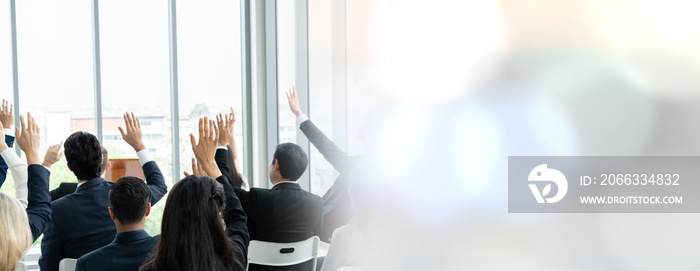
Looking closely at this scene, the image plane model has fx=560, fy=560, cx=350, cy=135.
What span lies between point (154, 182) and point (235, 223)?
82 cm

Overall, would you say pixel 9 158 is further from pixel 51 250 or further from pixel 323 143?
pixel 323 143

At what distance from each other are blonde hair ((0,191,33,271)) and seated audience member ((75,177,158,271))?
0.20 m

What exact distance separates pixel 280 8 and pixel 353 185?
12.4 feet

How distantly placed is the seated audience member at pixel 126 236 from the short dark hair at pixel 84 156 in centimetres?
58

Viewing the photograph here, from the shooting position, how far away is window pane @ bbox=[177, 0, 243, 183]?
4906 mm

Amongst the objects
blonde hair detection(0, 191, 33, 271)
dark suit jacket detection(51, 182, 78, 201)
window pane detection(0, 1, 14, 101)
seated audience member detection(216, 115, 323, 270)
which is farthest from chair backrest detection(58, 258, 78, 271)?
window pane detection(0, 1, 14, 101)

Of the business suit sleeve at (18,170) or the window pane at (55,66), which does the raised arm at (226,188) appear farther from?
the window pane at (55,66)

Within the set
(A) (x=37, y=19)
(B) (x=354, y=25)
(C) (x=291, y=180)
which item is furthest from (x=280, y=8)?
(B) (x=354, y=25)

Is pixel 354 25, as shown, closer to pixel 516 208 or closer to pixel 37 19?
pixel 516 208

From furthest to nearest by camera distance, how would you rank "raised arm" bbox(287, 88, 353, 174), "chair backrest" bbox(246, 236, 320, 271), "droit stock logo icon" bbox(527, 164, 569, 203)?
1. "chair backrest" bbox(246, 236, 320, 271)
2. "raised arm" bbox(287, 88, 353, 174)
3. "droit stock logo icon" bbox(527, 164, 569, 203)

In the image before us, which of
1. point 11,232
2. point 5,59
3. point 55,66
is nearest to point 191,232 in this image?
point 11,232

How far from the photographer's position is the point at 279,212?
2506 millimetres

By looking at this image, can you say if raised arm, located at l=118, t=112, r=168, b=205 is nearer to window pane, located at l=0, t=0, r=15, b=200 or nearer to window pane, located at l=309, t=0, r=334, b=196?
window pane, located at l=309, t=0, r=334, b=196

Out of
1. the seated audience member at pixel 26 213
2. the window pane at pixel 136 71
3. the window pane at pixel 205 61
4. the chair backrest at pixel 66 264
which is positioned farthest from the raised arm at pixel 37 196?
the window pane at pixel 205 61
